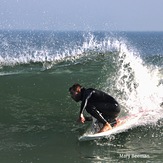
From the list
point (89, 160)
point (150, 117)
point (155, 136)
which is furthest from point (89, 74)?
point (89, 160)

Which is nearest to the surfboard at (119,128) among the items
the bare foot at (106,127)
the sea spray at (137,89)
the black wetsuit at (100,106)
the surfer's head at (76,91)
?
the bare foot at (106,127)

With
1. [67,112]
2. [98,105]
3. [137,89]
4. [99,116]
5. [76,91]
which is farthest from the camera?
[137,89]

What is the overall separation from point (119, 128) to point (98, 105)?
2.56 ft

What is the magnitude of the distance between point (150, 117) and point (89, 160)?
320 centimetres

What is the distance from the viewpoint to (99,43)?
98.4 ft

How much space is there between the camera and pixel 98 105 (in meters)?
9.74

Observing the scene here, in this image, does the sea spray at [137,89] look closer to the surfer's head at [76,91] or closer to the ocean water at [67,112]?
the ocean water at [67,112]

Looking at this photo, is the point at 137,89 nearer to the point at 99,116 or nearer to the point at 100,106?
the point at 100,106

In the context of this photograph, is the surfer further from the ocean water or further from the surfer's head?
the ocean water

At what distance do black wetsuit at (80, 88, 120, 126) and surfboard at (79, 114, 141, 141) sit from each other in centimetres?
26

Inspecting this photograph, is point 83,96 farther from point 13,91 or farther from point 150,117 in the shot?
point 13,91

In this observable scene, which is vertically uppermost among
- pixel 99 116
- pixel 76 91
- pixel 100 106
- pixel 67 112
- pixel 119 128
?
pixel 76 91

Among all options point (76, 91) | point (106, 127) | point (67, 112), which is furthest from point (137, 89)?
point (76, 91)

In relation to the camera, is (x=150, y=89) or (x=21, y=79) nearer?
(x=150, y=89)
